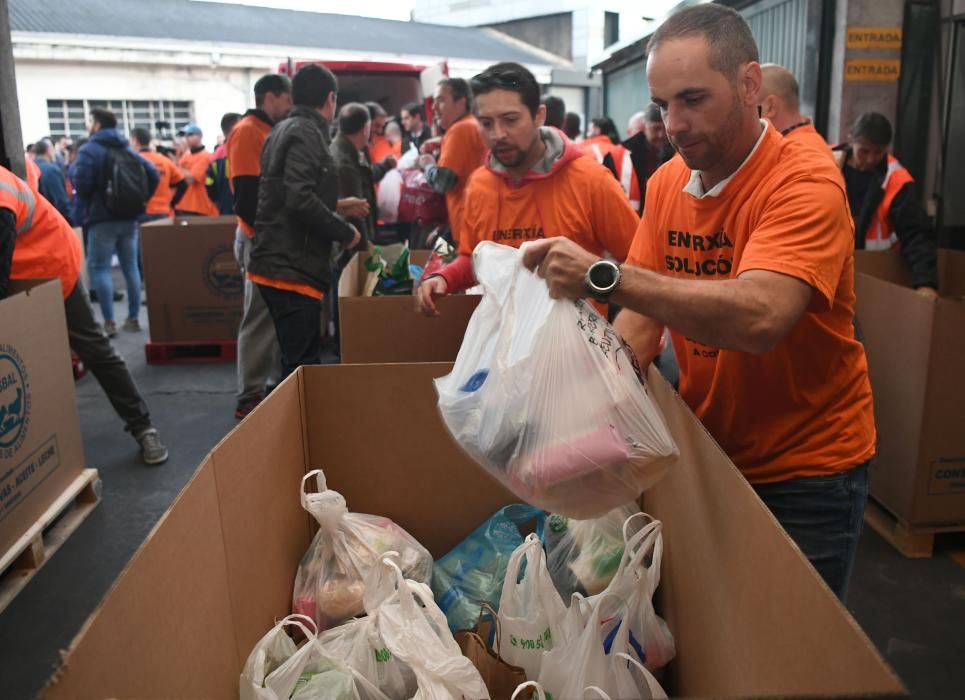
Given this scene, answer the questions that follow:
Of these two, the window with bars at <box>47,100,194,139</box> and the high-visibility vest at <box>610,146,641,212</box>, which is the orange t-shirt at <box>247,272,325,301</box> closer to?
the high-visibility vest at <box>610,146,641,212</box>

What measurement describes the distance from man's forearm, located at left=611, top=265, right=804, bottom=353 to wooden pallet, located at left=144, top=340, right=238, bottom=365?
16.4 feet

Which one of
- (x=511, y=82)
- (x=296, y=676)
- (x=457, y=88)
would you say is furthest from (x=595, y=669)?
(x=457, y=88)

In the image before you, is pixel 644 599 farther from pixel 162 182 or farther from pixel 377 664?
pixel 162 182

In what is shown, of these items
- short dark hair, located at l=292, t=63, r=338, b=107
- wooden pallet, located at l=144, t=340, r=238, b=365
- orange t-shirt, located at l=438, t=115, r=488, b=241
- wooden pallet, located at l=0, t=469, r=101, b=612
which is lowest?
wooden pallet, located at l=0, t=469, r=101, b=612

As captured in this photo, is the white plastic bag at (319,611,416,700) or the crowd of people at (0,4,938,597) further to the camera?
the white plastic bag at (319,611,416,700)

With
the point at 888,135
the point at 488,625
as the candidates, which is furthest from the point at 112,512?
the point at 888,135

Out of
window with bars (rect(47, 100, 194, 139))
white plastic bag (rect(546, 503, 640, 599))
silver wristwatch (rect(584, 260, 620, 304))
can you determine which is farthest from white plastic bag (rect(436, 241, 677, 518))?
window with bars (rect(47, 100, 194, 139))

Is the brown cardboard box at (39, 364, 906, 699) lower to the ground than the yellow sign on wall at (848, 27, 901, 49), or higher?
lower

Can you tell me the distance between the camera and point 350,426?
1.83 meters

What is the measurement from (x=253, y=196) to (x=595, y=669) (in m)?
3.74

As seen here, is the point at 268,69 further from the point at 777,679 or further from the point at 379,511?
the point at 777,679

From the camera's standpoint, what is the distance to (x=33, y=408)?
117 inches

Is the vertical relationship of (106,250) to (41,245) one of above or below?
below

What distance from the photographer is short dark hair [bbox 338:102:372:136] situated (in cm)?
493
